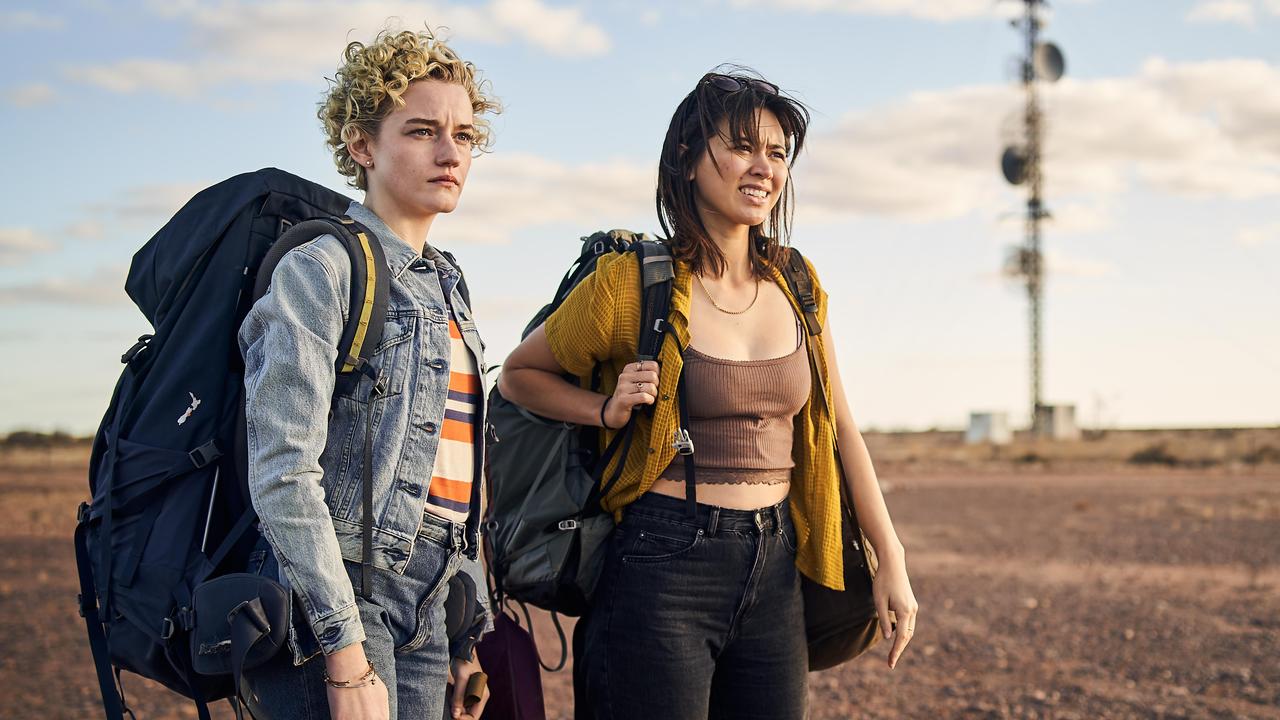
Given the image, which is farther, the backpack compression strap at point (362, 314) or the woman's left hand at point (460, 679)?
the woman's left hand at point (460, 679)

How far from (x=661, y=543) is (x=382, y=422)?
2.29 ft

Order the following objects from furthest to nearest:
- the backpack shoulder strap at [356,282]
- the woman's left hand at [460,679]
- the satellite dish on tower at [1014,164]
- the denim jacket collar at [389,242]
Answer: the satellite dish on tower at [1014,164] → the woman's left hand at [460,679] → the denim jacket collar at [389,242] → the backpack shoulder strap at [356,282]

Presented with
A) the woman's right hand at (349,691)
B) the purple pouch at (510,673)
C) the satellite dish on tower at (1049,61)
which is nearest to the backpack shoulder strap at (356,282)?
the woman's right hand at (349,691)

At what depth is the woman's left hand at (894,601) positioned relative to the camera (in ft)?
8.58

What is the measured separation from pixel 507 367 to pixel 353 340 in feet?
2.48

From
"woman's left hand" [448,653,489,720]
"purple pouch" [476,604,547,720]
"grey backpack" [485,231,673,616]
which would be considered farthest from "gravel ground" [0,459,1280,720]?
"woman's left hand" [448,653,489,720]

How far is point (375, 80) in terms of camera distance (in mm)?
2109

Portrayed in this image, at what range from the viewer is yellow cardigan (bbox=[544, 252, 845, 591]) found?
241 centimetres

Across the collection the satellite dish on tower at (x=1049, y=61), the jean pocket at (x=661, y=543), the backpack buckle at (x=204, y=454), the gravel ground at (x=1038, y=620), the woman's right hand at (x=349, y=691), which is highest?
the satellite dish on tower at (x=1049, y=61)

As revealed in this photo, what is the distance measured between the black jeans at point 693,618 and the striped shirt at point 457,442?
433 millimetres

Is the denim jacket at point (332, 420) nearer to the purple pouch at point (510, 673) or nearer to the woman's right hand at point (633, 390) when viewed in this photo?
the woman's right hand at point (633, 390)

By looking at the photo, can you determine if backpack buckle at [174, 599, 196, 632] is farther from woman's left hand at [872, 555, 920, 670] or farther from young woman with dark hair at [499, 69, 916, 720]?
woman's left hand at [872, 555, 920, 670]

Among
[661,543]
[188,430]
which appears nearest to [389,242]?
[188,430]

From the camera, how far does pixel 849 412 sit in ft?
8.86
